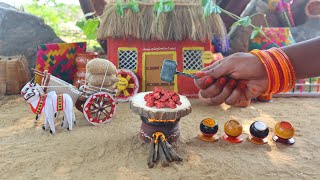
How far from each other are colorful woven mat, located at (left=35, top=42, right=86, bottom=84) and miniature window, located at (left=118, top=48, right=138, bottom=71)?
2.59 feet

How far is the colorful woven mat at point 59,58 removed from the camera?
456 centimetres

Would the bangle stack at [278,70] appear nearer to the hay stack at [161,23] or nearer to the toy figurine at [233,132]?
the toy figurine at [233,132]

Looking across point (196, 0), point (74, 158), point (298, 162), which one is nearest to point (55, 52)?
point (196, 0)

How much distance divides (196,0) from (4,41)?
326 centimetres

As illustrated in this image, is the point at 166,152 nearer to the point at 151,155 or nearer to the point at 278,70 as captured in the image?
the point at 151,155

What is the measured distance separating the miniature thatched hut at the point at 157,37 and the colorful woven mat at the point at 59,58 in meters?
0.64

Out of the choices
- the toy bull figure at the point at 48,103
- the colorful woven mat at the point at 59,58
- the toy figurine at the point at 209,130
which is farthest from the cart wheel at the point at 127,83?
the toy figurine at the point at 209,130

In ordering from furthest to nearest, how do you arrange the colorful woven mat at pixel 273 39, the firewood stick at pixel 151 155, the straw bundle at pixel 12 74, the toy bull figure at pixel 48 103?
1. the colorful woven mat at pixel 273 39
2. the straw bundle at pixel 12 74
3. the toy bull figure at pixel 48 103
4. the firewood stick at pixel 151 155

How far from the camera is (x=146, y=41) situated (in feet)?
14.9

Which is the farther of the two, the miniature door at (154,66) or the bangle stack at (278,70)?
the miniature door at (154,66)

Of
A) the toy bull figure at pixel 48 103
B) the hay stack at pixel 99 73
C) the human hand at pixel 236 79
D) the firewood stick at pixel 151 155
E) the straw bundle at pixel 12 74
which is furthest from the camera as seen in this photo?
the straw bundle at pixel 12 74

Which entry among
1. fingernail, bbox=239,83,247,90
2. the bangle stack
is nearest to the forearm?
the bangle stack

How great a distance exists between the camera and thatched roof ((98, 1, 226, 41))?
4332 mm

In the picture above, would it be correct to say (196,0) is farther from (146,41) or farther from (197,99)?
(197,99)
